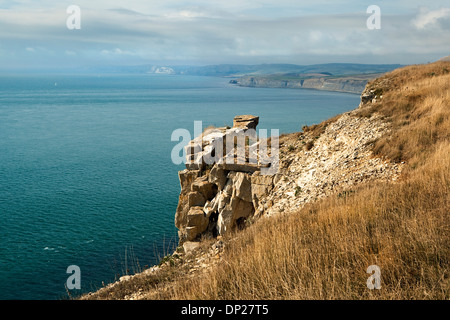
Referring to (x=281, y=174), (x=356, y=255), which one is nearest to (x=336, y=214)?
(x=356, y=255)

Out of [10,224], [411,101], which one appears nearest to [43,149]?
[10,224]

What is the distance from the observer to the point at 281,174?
21781mm

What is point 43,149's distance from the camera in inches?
2675

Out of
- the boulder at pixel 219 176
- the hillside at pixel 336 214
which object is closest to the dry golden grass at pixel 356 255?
the hillside at pixel 336 214

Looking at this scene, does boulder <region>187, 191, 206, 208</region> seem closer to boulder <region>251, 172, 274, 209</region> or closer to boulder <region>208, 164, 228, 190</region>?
boulder <region>208, 164, 228, 190</region>

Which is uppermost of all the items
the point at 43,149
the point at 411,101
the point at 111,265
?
the point at 411,101

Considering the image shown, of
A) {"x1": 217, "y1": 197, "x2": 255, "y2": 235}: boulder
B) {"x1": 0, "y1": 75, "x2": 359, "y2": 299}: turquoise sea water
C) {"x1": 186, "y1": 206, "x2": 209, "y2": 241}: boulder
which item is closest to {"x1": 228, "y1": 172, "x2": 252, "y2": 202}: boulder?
{"x1": 217, "y1": 197, "x2": 255, "y2": 235}: boulder

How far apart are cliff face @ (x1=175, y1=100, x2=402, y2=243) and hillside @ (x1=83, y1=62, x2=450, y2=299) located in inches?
3.1

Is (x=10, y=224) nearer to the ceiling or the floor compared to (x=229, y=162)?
nearer to the floor

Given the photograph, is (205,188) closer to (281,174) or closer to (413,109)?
(281,174)

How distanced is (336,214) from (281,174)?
12.7m
